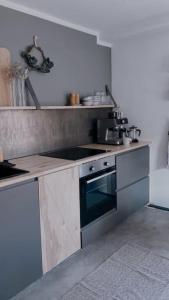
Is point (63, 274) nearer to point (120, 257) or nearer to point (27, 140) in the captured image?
point (120, 257)

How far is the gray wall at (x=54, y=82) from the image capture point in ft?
7.55

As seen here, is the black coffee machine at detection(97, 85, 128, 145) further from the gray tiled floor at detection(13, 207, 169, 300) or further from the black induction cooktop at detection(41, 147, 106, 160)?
the gray tiled floor at detection(13, 207, 169, 300)

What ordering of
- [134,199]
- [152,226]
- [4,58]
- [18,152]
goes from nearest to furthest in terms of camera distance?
[4,58], [18,152], [152,226], [134,199]

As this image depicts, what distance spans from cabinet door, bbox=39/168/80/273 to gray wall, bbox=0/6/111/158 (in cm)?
62

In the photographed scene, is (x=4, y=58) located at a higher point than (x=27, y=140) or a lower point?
higher

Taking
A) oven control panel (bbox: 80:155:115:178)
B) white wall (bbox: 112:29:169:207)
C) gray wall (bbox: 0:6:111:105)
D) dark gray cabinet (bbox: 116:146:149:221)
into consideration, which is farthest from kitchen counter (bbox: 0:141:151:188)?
white wall (bbox: 112:29:169:207)

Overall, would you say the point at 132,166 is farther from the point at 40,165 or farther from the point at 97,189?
the point at 40,165

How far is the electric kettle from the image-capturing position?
10.6 feet

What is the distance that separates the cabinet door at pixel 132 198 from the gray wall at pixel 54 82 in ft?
2.72

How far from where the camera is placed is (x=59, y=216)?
204cm

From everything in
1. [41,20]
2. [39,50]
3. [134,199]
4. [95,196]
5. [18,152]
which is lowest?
[134,199]

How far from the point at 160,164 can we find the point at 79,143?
108cm

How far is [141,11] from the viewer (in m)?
2.50

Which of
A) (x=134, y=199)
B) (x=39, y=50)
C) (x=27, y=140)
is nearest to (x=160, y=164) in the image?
(x=134, y=199)
